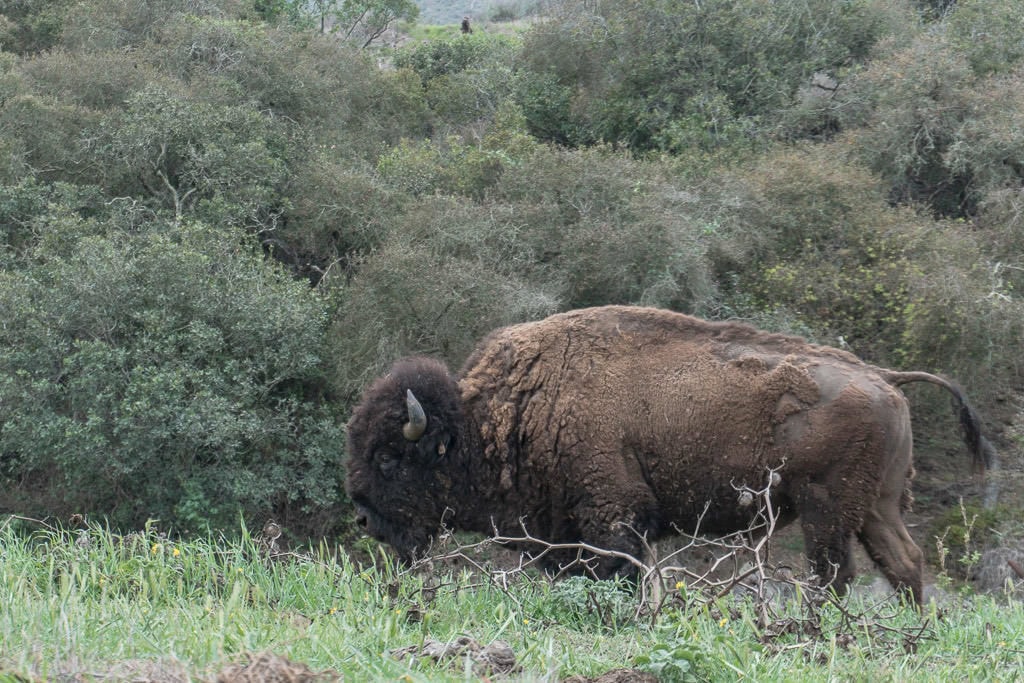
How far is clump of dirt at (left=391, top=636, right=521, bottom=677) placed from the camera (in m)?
4.01

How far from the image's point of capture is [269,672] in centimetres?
351

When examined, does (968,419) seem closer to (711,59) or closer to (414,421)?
(414,421)

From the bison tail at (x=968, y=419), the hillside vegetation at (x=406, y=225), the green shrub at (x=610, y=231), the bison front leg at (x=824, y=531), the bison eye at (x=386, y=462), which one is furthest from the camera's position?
the green shrub at (x=610, y=231)

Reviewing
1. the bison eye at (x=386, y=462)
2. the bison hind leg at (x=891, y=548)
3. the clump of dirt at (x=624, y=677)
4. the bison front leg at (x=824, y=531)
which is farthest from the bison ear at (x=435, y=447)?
the clump of dirt at (x=624, y=677)

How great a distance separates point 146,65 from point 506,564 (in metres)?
10.8

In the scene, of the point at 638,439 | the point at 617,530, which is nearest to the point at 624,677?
the point at 617,530

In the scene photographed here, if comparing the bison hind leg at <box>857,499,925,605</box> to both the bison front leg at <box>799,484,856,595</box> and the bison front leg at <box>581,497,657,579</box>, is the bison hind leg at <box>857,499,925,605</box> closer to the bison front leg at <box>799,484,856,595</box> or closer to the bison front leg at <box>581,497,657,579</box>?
the bison front leg at <box>799,484,856,595</box>

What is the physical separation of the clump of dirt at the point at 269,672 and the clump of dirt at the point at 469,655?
51 cm

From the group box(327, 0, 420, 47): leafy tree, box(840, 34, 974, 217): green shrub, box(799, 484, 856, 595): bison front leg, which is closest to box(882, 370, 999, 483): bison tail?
box(799, 484, 856, 595): bison front leg

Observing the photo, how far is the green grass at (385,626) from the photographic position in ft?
13.0

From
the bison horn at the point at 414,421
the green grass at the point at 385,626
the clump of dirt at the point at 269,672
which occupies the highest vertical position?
the clump of dirt at the point at 269,672

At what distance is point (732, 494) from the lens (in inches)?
299

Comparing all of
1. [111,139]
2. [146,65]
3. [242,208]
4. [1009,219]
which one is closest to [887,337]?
[1009,219]

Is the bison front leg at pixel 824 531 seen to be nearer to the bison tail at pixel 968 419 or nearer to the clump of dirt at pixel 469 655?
the bison tail at pixel 968 419
